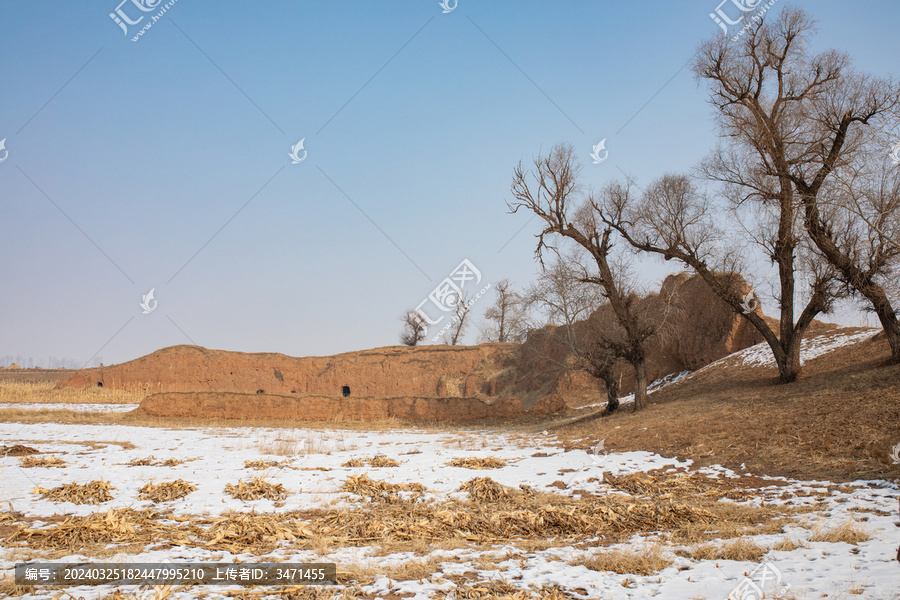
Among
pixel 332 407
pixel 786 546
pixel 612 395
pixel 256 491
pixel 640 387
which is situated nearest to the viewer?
pixel 786 546

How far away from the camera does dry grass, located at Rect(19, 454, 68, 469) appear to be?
460 inches

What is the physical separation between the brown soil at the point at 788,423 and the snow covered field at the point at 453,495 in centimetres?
93

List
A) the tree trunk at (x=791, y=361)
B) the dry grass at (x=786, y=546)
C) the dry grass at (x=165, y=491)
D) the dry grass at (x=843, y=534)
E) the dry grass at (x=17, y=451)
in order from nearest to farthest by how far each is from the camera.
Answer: the dry grass at (x=786, y=546)
the dry grass at (x=843, y=534)
the dry grass at (x=165, y=491)
the dry grass at (x=17, y=451)
the tree trunk at (x=791, y=361)

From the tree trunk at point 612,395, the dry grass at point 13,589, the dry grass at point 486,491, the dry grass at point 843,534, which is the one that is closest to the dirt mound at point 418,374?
the tree trunk at point 612,395

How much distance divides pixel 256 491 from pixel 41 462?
6.13 metres

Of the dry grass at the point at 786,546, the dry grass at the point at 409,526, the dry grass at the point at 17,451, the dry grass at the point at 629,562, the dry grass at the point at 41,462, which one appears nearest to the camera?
the dry grass at the point at 629,562

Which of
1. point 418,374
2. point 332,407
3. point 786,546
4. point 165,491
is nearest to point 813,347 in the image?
point 786,546

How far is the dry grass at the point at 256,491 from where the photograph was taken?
352 inches

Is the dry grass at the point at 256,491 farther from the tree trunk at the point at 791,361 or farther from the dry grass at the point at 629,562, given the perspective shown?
the tree trunk at the point at 791,361

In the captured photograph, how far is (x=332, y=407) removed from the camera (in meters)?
27.6

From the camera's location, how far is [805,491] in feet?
27.8

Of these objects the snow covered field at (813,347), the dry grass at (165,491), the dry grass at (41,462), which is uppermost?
the snow covered field at (813,347)

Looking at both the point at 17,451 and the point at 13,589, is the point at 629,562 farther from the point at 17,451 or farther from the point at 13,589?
the point at 17,451

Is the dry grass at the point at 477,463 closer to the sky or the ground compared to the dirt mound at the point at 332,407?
closer to the ground
